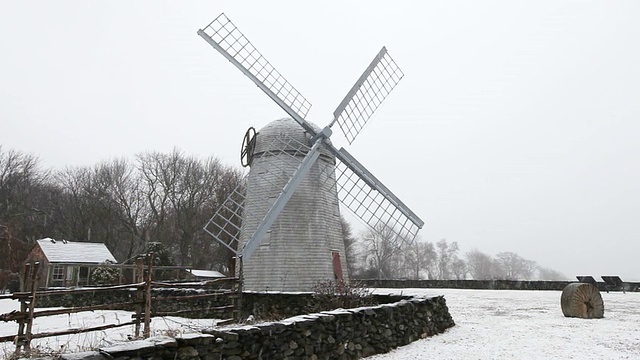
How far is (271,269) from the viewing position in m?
14.7

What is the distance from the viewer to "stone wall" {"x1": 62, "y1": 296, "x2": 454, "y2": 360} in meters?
4.97

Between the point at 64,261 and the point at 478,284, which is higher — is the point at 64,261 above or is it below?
above

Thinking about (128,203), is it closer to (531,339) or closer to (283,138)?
(283,138)

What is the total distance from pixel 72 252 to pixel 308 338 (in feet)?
91.3

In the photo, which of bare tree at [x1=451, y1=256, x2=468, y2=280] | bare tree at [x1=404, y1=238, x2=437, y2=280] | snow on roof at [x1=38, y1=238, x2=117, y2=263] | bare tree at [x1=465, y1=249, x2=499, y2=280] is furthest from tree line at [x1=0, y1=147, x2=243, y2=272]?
bare tree at [x1=465, y1=249, x2=499, y2=280]

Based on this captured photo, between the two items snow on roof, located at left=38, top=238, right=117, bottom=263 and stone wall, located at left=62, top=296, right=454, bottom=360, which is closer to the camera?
stone wall, located at left=62, top=296, right=454, bottom=360

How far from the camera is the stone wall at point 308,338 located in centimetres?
497

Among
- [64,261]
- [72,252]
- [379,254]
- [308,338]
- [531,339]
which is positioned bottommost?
[531,339]

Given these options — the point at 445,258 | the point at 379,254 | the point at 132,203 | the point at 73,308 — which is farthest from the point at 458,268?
the point at 73,308

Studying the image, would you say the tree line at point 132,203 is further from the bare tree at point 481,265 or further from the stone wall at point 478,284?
the bare tree at point 481,265

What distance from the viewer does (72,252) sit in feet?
95.3

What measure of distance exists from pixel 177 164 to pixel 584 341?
140 feet

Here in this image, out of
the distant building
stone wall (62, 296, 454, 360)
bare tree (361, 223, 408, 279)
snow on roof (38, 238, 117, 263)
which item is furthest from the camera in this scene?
bare tree (361, 223, 408, 279)

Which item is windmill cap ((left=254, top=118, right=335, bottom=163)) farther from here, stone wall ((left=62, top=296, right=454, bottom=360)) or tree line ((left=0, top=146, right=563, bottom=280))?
tree line ((left=0, top=146, right=563, bottom=280))
